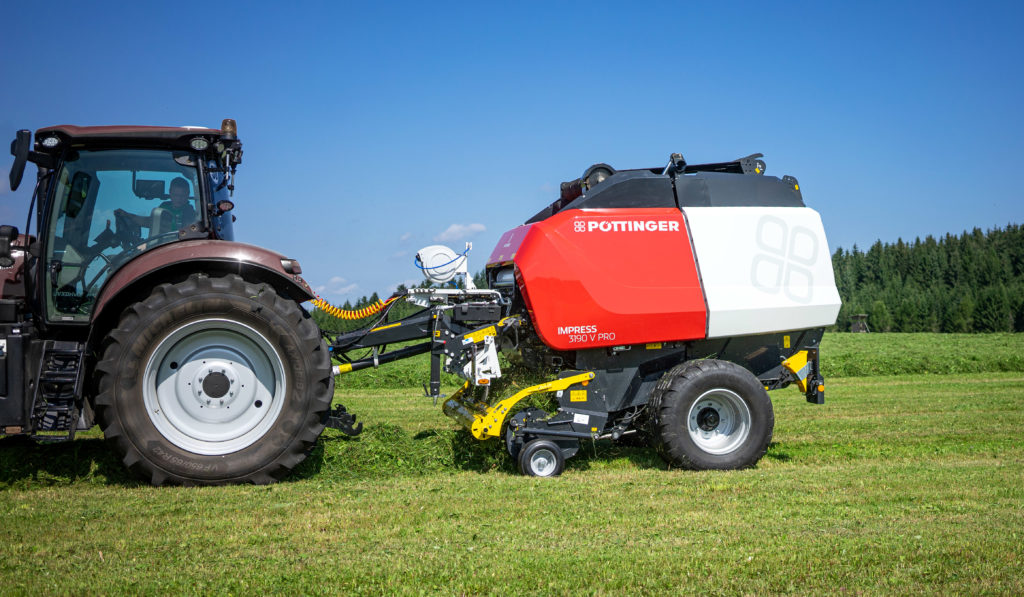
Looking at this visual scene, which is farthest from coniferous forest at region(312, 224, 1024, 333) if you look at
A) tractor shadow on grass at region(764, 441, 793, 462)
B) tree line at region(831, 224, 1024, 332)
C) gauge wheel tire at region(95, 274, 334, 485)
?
gauge wheel tire at region(95, 274, 334, 485)

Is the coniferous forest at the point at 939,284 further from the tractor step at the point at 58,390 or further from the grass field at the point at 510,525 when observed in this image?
the tractor step at the point at 58,390

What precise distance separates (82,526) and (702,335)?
5.20m

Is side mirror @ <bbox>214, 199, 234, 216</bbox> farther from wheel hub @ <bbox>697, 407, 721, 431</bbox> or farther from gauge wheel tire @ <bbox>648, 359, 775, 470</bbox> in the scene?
wheel hub @ <bbox>697, 407, 721, 431</bbox>

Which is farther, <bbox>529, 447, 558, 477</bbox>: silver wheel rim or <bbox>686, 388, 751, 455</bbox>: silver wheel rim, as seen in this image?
<bbox>686, 388, 751, 455</bbox>: silver wheel rim

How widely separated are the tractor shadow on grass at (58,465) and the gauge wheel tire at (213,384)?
45 centimetres

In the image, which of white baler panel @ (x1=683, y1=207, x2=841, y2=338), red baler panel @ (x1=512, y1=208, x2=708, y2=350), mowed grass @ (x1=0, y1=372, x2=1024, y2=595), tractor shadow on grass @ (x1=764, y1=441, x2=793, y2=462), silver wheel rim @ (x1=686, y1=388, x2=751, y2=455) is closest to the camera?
mowed grass @ (x1=0, y1=372, x2=1024, y2=595)

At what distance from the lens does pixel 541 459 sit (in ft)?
21.9

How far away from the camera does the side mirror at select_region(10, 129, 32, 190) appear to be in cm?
555

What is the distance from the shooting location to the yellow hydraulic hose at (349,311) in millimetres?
6491

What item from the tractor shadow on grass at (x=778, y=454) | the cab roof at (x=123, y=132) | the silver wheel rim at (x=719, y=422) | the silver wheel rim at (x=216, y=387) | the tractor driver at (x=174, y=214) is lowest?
the tractor shadow on grass at (x=778, y=454)

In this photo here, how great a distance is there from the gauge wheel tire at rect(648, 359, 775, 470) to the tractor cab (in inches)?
166

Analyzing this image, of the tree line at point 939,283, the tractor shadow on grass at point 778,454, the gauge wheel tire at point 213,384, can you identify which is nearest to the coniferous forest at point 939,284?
the tree line at point 939,283

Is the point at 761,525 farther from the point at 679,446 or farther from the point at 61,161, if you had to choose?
the point at 61,161

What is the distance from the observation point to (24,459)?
5.95 m
